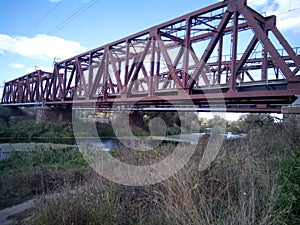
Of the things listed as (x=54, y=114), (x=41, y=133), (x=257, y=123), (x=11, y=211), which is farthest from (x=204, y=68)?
(x=54, y=114)

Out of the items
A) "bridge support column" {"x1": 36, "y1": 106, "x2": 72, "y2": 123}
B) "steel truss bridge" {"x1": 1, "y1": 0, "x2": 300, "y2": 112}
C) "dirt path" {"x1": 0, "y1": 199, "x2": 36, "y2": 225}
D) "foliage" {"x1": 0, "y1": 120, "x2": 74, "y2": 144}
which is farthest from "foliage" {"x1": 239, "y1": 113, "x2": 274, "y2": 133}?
"bridge support column" {"x1": 36, "y1": 106, "x2": 72, "y2": 123}

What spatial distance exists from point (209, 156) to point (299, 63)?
32.3 feet

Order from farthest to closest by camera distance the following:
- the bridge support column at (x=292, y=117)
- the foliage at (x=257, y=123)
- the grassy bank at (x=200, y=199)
Answer: the foliage at (x=257, y=123)
the bridge support column at (x=292, y=117)
the grassy bank at (x=200, y=199)

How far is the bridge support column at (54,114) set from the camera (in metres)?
39.3

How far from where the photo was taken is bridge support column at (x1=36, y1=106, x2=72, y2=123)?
3928 centimetres

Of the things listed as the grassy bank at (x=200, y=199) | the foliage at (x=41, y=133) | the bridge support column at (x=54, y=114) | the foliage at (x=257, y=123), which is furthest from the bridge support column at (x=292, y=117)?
the bridge support column at (x=54, y=114)

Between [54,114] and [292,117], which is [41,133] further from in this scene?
[292,117]

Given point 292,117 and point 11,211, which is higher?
point 292,117

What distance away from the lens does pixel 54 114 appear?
4050cm

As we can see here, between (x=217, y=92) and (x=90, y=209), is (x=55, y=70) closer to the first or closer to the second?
(x=217, y=92)

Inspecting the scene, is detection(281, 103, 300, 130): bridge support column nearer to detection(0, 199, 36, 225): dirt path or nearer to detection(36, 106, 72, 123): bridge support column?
detection(0, 199, 36, 225): dirt path

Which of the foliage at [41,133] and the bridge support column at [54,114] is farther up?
the bridge support column at [54,114]

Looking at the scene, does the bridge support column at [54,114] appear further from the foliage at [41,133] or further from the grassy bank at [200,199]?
the grassy bank at [200,199]

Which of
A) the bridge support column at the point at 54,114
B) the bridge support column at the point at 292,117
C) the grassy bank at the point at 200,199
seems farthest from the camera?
the bridge support column at the point at 54,114
